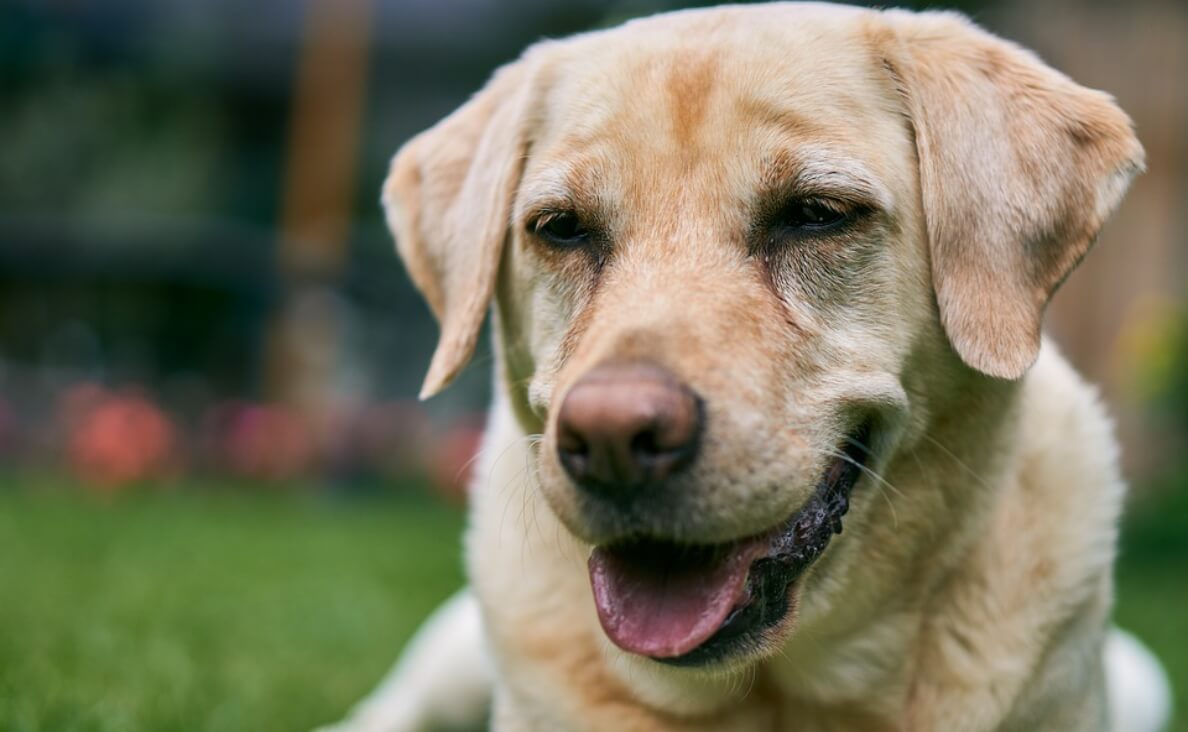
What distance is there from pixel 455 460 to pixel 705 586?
707 cm

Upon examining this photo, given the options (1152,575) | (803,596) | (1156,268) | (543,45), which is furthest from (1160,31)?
(803,596)

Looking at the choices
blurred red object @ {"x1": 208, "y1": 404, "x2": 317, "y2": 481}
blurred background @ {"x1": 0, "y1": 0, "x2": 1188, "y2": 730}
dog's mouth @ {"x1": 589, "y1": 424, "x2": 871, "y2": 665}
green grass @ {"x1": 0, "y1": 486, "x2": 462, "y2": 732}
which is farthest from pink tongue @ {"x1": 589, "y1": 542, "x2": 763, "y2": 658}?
blurred red object @ {"x1": 208, "y1": 404, "x2": 317, "y2": 481}

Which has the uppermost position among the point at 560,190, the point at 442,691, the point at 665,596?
the point at 560,190

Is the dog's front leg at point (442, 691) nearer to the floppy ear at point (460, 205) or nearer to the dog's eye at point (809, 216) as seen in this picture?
the floppy ear at point (460, 205)

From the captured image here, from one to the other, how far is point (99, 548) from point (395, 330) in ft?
15.5

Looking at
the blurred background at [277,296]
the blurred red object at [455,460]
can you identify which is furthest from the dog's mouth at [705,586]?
the blurred red object at [455,460]

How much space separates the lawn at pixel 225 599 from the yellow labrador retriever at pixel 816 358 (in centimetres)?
124

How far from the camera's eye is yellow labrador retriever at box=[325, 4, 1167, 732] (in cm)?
246

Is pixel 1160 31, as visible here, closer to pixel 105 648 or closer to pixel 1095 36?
pixel 1095 36

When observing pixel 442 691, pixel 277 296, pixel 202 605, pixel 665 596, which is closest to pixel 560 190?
pixel 665 596

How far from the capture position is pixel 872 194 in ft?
8.57

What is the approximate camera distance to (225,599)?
18.0 ft

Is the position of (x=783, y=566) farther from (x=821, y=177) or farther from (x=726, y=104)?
(x=726, y=104)

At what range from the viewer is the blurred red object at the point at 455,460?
30.6 ft
